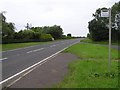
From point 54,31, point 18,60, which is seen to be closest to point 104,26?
point 54,31

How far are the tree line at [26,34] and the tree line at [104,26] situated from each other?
18.1 m

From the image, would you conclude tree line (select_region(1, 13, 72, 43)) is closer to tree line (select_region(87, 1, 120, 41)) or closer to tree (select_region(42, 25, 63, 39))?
tree (select_region(42, 25, 63, 39))

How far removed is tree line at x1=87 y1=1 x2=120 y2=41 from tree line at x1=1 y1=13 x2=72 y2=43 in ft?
59.3

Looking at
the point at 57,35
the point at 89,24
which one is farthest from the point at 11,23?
the point at 57,35

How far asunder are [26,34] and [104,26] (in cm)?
2438

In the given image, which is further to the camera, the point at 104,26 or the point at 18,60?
the point at 104,26

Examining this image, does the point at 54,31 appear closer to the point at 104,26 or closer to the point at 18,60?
the point at 104,26

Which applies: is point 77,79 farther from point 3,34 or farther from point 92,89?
point 3,34

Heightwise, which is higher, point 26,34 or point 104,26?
point 104,26

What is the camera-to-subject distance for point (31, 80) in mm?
→ 12086

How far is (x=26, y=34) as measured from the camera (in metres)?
93.4

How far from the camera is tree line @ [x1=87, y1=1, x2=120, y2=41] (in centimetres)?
7989

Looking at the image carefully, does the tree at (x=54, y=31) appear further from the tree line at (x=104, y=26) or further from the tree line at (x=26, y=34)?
the tree line at (x=104, y=26)

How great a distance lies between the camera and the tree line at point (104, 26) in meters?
79.9
